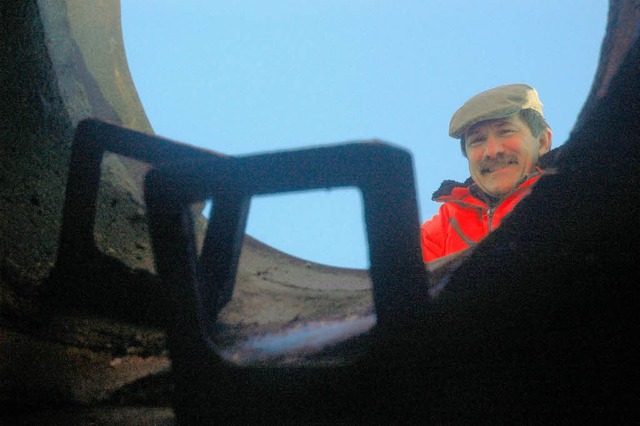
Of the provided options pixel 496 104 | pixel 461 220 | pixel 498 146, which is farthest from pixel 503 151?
pixel 461 220

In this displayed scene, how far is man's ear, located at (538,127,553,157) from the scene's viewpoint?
2.25m

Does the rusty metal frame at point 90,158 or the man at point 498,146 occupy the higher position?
the man at point 498,146

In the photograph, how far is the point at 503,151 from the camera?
2.16 meters

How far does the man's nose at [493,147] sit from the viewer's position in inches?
85.0

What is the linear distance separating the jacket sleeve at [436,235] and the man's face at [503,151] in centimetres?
40

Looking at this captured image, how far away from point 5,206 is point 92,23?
1029 millimetres

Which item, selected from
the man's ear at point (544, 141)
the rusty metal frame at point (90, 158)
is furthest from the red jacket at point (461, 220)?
the rusty metal frame at point (90, 158)

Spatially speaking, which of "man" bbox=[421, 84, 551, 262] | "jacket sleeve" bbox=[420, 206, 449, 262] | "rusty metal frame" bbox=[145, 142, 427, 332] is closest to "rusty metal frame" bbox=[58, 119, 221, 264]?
"rusty metal frame" bbox=[145, 142, 427, 332]

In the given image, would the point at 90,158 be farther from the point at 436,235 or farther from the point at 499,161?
the point at 436,235

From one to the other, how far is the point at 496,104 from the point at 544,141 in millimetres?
357

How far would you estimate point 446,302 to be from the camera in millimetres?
745

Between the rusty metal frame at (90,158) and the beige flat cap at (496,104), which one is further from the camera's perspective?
the beige flat cap at (496,104)

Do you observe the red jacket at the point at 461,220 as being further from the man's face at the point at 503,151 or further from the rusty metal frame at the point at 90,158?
the rusty metal frame at the point at 90,158

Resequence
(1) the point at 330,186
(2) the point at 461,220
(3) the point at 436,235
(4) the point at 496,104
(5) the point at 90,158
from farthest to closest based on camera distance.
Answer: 1. (3) the point at 436,235
2. (2) the point at 461,220
3. (4) the point at 496,104
4. (5) the point at 90,158
5. (1) the point at 330,186
